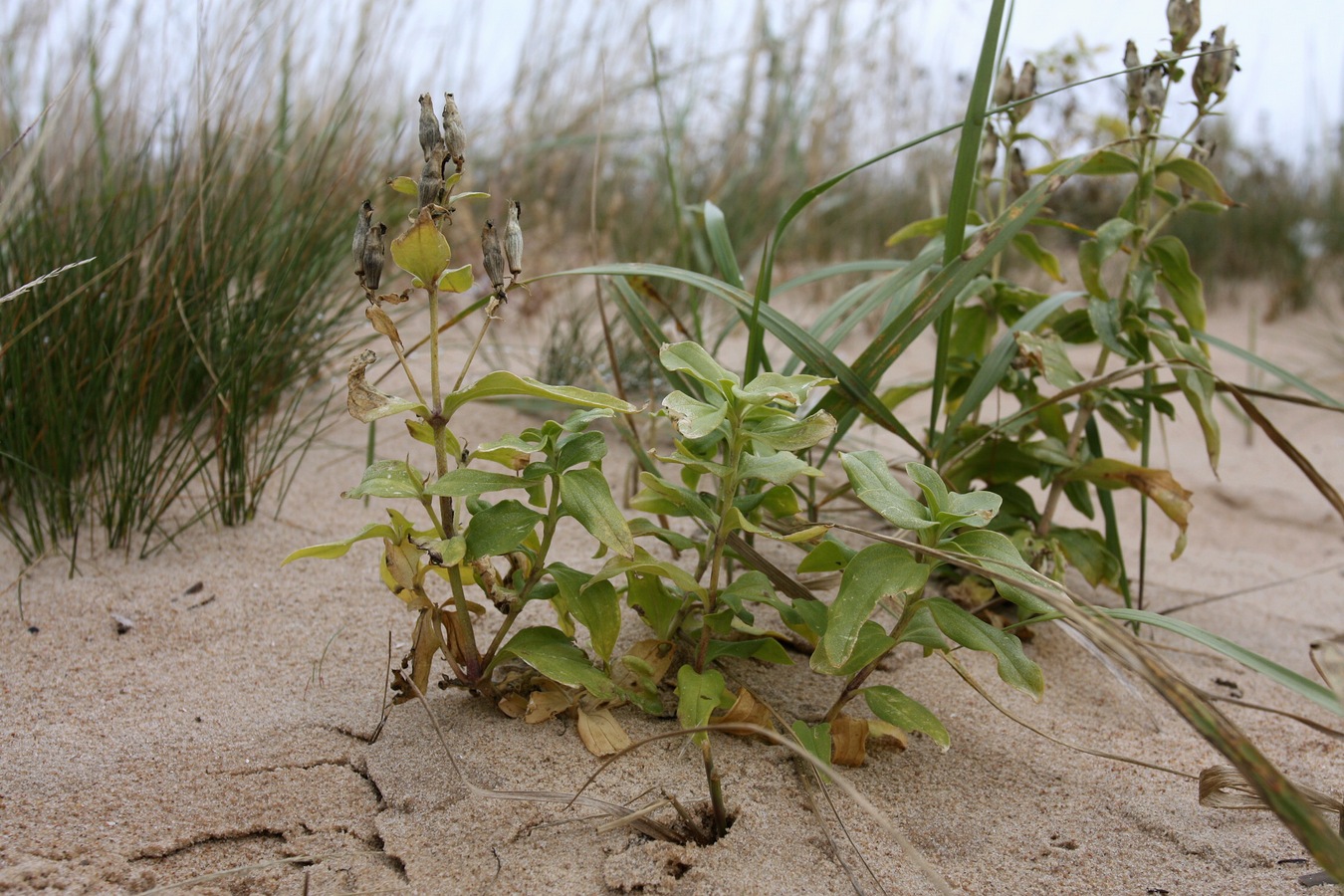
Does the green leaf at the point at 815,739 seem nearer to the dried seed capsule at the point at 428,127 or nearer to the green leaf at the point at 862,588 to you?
the green leaf at the point at 862,588

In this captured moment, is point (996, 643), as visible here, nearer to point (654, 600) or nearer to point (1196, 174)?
point (654, 600)

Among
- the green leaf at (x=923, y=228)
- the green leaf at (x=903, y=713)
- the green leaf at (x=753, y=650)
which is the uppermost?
the green leaf at (x=923, y=228)

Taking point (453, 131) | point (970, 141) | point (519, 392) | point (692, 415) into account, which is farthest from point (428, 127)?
point (970, 141)

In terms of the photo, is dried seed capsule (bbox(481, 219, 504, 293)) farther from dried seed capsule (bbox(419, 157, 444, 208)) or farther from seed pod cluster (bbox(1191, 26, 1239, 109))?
seed pod cluster (bbox(1191, 26, 1239, 109))

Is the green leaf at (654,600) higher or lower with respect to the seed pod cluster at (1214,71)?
lower

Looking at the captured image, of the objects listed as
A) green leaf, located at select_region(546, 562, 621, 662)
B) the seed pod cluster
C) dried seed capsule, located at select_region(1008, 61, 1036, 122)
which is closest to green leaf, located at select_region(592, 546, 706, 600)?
green leaf, located at select_region(546, 562, 621, 662)

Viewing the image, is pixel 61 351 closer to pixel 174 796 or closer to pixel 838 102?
pixel 174 796

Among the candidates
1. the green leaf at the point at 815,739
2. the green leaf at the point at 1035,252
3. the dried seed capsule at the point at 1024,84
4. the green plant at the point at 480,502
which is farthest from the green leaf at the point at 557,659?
the dried seed capsule at the point at 1024,84
